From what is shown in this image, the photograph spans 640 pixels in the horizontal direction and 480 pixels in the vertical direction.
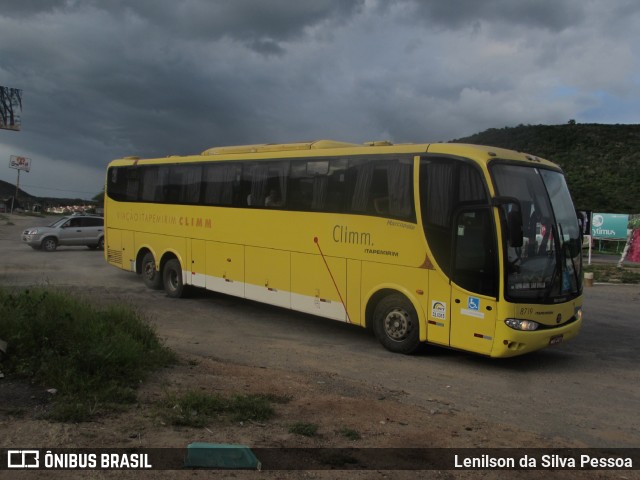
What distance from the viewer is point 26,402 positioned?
506 centimetres

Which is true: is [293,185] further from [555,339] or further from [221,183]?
[555,339]

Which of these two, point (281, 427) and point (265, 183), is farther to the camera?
point (265, 183)

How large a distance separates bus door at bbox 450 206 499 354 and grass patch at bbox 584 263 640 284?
43.5 feet

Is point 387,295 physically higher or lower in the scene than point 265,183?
lower

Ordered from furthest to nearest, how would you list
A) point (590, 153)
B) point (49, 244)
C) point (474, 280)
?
point (590, 153) < point (49, 244) < point (474, 280)

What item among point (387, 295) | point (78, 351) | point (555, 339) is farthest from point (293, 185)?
point (78, 351)

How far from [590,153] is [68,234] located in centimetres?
6043

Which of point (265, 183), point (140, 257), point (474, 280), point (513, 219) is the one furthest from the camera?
point (140, 257)

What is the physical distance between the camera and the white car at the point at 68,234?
24.9 metres

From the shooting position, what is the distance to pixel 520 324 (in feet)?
23.9

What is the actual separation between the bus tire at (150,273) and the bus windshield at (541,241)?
9.39m

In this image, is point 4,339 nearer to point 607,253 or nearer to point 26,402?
point 26,402

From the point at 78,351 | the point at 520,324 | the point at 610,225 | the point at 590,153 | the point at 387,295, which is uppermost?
the point at 590,153

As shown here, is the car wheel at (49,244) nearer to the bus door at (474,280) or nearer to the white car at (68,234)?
the white car at (68,234)
